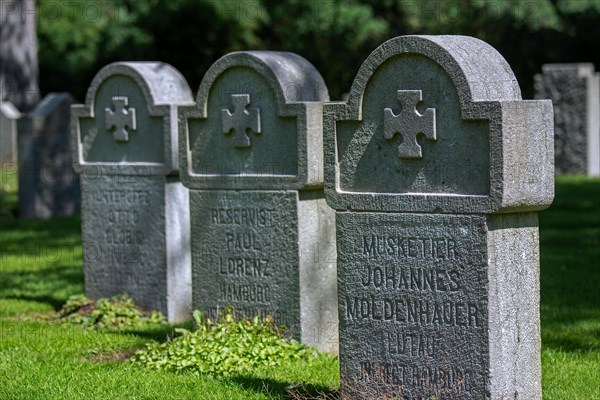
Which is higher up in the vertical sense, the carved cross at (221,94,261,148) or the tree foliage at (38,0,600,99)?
the tree foliage at (38,0,600,99)

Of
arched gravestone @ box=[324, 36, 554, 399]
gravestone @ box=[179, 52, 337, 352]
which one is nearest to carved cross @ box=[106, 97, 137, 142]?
gravestone @ box=[179, 52, 337, 352]

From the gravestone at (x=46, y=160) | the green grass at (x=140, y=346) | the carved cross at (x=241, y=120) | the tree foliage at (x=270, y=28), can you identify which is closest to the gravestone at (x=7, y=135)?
the gravestone at (x=46, y=160)

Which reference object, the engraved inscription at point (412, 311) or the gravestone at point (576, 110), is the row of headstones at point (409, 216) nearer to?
the engraved inscription at point (412, 311)

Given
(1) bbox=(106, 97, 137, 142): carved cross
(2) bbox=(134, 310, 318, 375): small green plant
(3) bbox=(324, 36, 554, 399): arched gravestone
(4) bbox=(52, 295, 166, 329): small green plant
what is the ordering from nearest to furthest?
(3) bbox=(324, 36, 554, 399): arched gravestone
(2) bbox=(134, 310, 318, 375): small green plant
(4) bbox=(52, 295, 166, 329): small green plant
(1) bbox=(106, 97, 137, 142): carved cross

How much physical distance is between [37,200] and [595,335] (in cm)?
972

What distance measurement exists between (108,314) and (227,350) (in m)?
1.95

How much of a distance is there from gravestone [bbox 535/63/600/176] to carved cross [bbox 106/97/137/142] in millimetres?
10894

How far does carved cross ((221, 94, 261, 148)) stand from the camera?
718 centimetres

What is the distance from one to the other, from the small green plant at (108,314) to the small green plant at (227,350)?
1292mm

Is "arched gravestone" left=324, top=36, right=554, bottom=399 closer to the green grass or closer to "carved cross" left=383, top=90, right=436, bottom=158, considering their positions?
"carved cross" left=383, top=90, right=436, bottom=158

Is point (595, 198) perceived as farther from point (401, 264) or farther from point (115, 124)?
point (401, 264)

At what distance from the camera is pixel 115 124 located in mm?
8562

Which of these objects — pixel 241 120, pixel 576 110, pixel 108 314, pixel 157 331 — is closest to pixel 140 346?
pixel 157 331

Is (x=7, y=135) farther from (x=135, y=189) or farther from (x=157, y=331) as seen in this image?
(x=157, y=331)
